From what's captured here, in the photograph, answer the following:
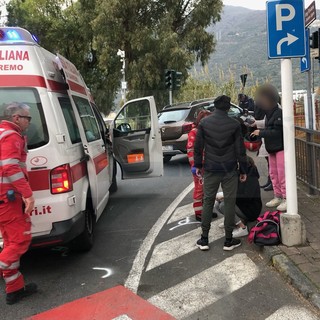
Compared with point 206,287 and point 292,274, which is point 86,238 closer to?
point 206,287

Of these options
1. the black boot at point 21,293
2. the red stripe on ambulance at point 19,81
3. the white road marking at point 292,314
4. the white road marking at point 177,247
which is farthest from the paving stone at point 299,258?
the red stripe on ambulance at point 19,81

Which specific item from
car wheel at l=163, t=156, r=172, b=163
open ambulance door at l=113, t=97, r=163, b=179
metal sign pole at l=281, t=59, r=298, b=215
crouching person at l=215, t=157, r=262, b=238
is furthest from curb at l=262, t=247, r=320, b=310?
car wheel at l=163, t=156, r=172, b=163

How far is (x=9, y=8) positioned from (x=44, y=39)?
8.87 feet

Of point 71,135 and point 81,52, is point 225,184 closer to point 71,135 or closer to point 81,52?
point 71,135

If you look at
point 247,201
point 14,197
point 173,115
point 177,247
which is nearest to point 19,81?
point 14,197

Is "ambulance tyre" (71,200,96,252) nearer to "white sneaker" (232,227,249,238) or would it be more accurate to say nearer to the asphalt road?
the asphalt road

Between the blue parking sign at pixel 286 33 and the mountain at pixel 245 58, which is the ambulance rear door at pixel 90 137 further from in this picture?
the mountain at pixel 245 58

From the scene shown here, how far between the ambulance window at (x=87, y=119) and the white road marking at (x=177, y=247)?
1.63 meters

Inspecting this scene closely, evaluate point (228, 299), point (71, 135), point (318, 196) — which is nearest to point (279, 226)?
point (228, 299)

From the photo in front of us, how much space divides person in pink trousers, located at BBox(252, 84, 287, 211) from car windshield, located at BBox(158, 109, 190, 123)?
18.4 feet

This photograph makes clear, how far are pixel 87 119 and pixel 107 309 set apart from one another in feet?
9.29

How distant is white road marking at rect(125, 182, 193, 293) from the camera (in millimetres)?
4293

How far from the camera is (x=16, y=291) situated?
3.96m

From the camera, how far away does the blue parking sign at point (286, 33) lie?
4.66m
